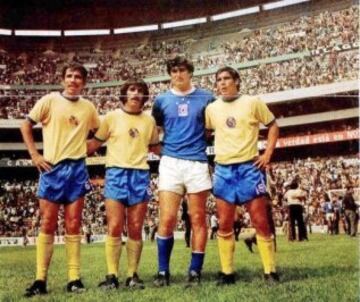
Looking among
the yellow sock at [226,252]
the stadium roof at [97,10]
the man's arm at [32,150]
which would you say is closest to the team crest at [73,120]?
the man's arm at [32,150]

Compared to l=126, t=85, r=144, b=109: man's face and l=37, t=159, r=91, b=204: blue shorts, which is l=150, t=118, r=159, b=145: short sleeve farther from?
l=37, t=159, r=91, b=204: blue shorts

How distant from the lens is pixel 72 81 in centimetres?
294

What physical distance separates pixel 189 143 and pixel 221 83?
36 cm

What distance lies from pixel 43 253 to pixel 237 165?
1103 mm

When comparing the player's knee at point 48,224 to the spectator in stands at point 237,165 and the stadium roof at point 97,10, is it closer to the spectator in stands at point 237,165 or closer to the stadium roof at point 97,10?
the spectator in stands at point 237,165

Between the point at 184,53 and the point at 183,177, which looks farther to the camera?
the point at 184,53

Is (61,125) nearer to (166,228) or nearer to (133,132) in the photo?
(133,132)

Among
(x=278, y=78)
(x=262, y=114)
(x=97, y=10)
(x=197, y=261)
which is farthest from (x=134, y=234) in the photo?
(x=278, y=78)

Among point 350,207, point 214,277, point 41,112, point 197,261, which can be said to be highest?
point 41,112

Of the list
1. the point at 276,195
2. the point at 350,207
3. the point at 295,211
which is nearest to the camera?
the point at 295,211

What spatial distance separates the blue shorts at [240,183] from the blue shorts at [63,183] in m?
0.72

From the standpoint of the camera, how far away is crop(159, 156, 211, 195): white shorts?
9.65ft

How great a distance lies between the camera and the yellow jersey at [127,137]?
2998 mm

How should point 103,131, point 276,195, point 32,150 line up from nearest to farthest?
point 32,150, point 103,131, point 276,195
